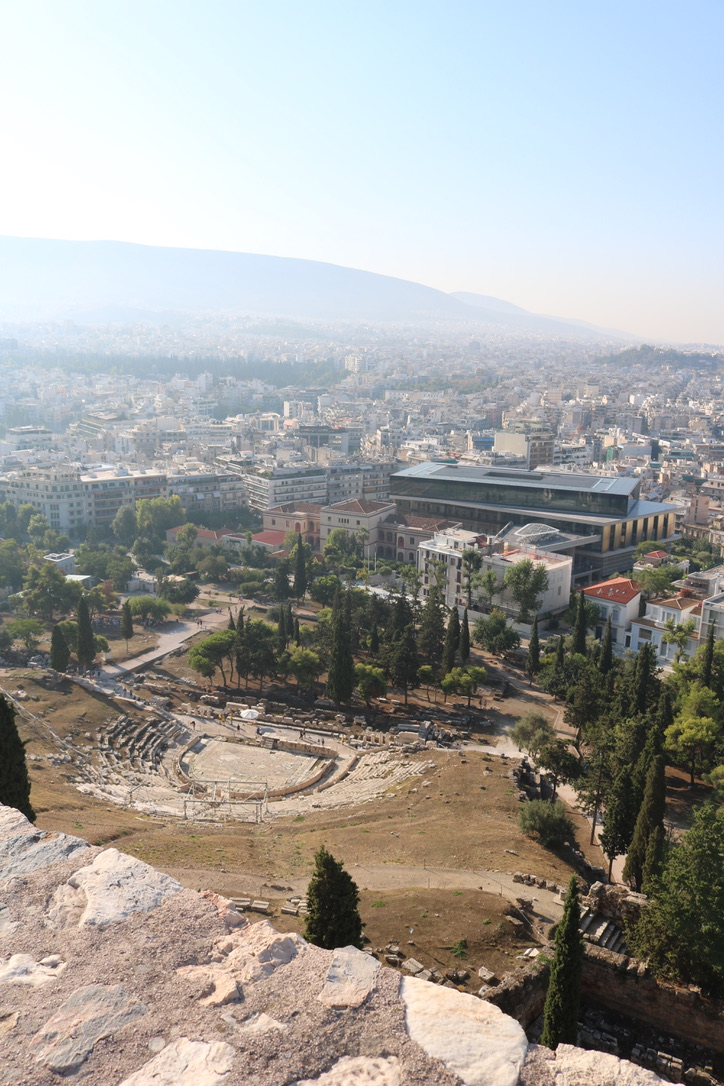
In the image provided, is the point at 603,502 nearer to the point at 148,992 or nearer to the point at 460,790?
the point at 460,790

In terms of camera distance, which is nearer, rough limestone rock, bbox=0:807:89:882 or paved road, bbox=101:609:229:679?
rough limestone rock, bbox=0:807:89:882

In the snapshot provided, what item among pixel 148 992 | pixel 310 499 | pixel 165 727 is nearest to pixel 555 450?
pixel 310 499

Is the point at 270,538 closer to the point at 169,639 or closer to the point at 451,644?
the point at 169,639

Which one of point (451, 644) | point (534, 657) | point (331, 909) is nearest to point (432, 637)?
point (451, 644)

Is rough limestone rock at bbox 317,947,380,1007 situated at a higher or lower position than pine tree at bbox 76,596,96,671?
higher

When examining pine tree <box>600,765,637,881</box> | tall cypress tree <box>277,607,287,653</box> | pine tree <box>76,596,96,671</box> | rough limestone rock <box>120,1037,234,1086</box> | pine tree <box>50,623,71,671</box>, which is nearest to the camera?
rough limestone rock <box>120,1037,234,1086</box>

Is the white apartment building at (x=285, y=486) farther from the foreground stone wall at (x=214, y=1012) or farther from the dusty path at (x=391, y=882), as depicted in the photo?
the foreground stone wall at (x=214, y=1012)

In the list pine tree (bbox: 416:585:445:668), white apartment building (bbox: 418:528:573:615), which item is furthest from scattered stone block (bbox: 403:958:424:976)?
white apartment building (bbox: 418:528:573:615)

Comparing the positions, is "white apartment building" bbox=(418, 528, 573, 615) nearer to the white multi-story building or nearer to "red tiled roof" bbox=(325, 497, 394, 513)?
the white multi-story building
